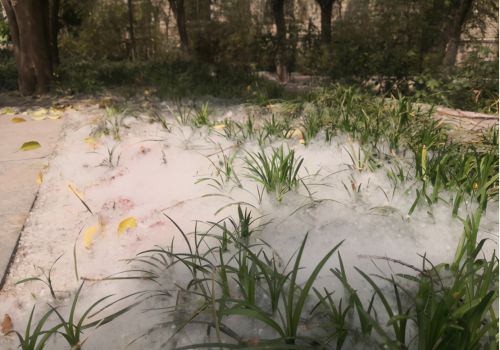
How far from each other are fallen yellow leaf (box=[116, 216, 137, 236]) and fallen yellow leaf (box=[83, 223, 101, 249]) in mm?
100

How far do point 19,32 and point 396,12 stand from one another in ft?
27.6

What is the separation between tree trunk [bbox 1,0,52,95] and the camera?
5367 millimetres

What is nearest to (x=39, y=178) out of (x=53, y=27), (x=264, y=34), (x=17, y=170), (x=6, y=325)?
(x=17, y=170)

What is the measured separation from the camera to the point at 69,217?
2.03 m

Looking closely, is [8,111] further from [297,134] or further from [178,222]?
[178,222]

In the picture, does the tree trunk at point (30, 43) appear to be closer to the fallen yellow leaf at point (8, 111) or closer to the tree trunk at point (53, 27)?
the tree trunk at point (53, 27)

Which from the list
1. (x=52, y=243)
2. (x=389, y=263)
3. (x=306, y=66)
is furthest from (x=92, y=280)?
(x=306, y=66)

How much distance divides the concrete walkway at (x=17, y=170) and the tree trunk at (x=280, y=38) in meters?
4.85

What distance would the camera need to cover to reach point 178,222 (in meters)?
1.81

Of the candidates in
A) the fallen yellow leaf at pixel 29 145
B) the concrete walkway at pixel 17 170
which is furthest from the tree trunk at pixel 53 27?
the fallen yellow leaf at pixel 29 145

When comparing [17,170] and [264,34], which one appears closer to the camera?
[17,170]

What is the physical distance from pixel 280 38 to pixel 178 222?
263 inches

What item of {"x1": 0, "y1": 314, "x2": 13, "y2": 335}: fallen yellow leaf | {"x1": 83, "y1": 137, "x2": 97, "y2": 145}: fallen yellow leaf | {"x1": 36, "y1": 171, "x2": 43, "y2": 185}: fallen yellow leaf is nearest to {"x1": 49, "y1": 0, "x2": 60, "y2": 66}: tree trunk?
{"x1": 83, "y1": 137, "x2": 97, "y2": 145}: fallen yellow leaf

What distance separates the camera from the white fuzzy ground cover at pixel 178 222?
141 centimetres
